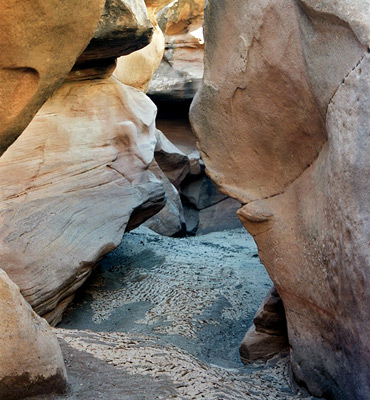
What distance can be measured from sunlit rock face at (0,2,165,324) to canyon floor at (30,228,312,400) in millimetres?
467

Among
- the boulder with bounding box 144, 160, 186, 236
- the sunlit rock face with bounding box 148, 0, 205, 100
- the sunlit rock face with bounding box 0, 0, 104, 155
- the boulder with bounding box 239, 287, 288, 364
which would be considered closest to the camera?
the sunlit rock face with bounding box 0, 0, 104, 155

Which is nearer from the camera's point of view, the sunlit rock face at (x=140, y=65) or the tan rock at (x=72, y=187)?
the tan rock at (x=72, y=187)

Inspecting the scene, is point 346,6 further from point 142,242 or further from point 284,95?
point 142,242

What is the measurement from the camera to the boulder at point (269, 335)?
3588 millimetres

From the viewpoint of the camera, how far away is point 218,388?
101 inches

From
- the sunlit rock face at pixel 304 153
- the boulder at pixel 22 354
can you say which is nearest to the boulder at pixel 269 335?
the sunlit rock face at pixel 304 153

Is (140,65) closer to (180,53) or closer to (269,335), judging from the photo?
(180,53)

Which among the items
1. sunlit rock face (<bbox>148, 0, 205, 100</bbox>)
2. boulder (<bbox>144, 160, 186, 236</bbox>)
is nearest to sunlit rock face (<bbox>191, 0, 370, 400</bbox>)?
boulder (<bbox>144, 160, 186, 236</bbox>)

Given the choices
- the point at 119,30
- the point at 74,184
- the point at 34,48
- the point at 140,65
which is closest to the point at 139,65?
the point at 140,65

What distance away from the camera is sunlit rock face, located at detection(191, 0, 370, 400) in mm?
2346

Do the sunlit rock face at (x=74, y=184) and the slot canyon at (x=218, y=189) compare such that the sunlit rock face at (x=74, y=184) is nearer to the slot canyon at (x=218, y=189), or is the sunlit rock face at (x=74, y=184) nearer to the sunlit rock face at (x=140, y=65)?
the slot canyon at (x=218, y=189)

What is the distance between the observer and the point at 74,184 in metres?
4.77

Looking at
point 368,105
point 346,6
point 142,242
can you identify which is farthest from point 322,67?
point 142,242

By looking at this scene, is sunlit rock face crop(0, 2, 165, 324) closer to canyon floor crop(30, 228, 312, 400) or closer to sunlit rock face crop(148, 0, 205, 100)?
canyon floor crop(30, 228, 312, 400)
